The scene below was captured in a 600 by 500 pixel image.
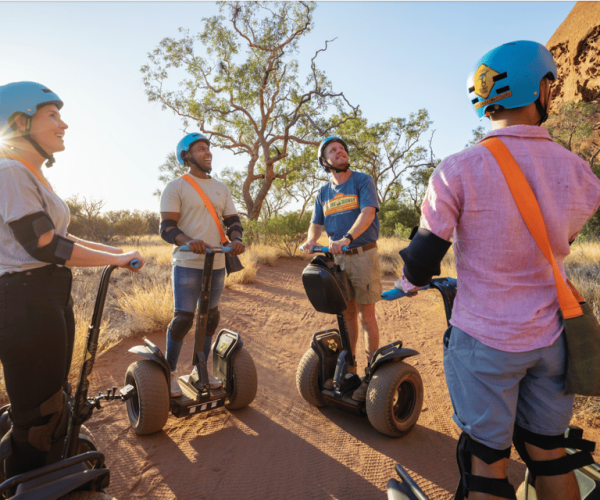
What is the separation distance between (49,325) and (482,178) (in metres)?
2.10

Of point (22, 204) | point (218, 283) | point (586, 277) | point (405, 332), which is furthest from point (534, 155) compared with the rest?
point (586, 277)

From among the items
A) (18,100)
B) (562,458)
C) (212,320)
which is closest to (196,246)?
(212,320)

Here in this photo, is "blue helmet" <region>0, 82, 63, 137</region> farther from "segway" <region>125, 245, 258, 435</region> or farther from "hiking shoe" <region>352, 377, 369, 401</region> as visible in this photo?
"hiking shoe" <region>352, 377, 369, 401</region>

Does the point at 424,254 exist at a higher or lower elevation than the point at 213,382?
higher

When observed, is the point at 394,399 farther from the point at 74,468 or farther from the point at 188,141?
the point at 188,141

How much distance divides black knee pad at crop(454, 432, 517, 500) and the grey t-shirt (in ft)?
6.94

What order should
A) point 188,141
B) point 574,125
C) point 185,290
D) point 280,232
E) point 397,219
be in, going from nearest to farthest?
point 185,290 → point 188,141 → point 280,232 → point 574,125 → point 397,219

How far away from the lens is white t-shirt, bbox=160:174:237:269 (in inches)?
124

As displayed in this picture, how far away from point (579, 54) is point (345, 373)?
33.9 meters

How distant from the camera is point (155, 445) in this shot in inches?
113

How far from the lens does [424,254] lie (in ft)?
4.44

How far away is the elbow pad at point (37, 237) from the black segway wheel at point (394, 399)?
7.71 feet

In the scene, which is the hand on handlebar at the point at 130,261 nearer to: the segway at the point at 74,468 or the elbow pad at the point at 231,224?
the segway at the point at 74,468

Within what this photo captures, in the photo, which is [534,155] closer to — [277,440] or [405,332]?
[277,440]
